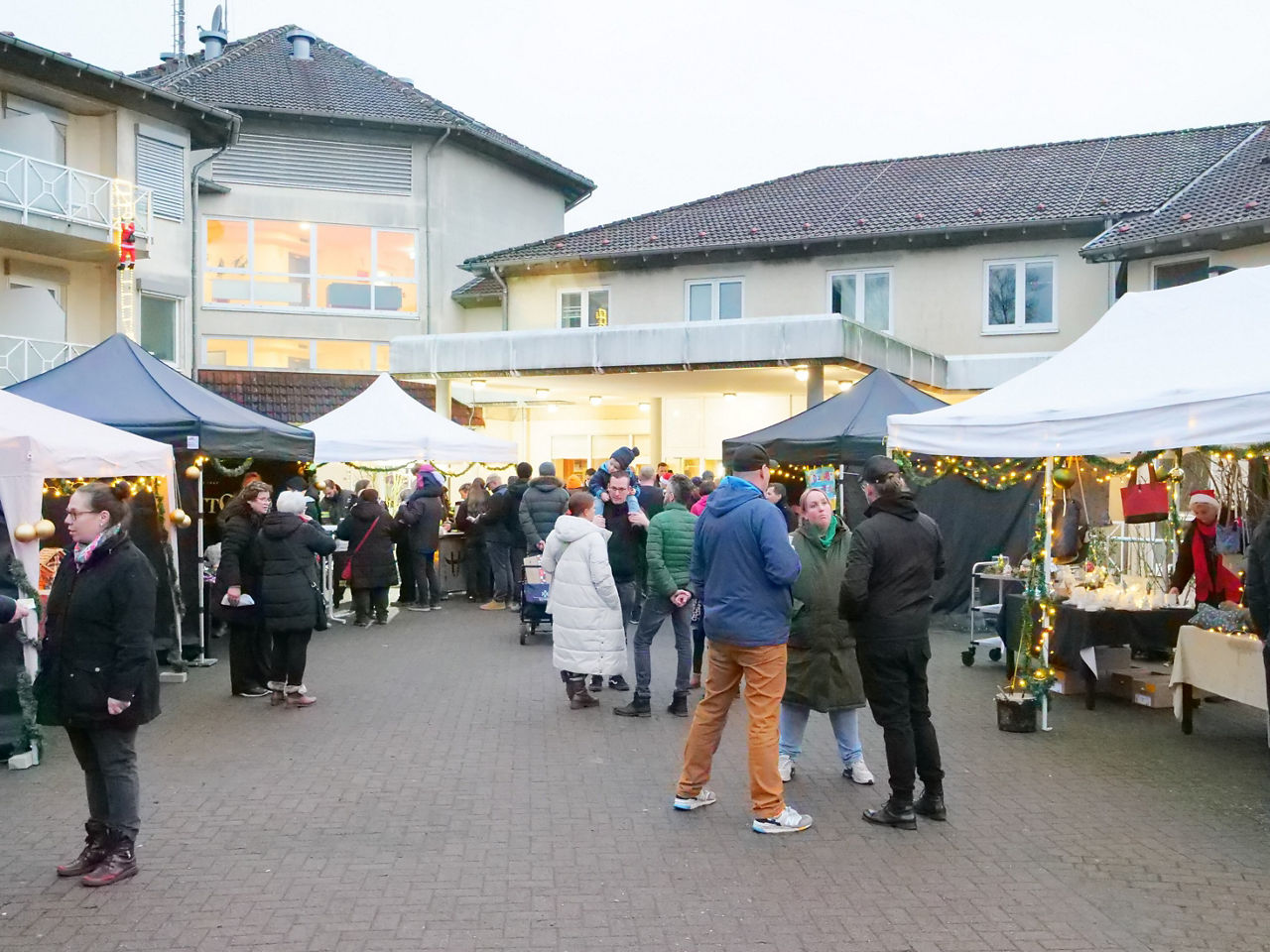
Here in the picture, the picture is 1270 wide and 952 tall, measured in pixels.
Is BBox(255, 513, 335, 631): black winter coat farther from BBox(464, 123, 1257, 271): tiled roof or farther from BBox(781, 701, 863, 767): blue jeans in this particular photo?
BBox(464, 123, 1257, 271): tiled roof

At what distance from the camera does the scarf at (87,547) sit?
524 cm

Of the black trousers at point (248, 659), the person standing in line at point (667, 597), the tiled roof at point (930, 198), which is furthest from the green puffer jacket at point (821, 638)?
the tiled roof at point (930, 198)

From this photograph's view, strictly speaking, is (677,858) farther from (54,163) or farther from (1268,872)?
(54,163)

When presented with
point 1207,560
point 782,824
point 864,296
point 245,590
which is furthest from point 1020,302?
point 782,824

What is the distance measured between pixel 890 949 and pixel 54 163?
69.0 feet

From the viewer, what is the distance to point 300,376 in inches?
1123

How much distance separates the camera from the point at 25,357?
20281 mm

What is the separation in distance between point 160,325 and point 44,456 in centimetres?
1821

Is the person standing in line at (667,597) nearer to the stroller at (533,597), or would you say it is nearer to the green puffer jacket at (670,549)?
the green puffer jacket at (670,549)

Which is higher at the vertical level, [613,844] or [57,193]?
[57,193]

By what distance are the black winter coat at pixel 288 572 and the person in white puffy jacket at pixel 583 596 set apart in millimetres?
1870

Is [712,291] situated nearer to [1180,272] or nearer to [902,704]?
[1180,272]

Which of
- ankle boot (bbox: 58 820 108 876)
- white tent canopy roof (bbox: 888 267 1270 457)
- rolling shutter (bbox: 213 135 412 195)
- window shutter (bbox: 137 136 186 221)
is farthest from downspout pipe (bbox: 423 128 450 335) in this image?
ankle boot (bbox: 58 820 108 876)

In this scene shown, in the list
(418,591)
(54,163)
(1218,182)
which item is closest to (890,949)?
(418,591)
